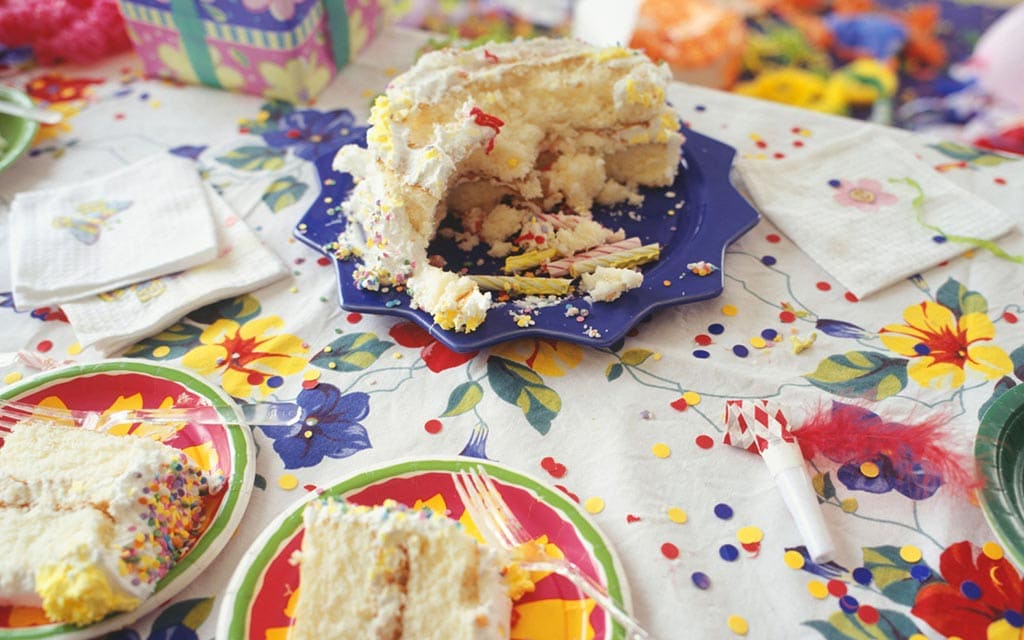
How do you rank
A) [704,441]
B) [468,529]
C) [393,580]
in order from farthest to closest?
1. [704,441]
2. [468,529]
3. [393,580]

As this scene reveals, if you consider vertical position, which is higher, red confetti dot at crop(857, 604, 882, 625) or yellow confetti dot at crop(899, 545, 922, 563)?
yellow confetti dot at crop(899, 545, 922, 563)

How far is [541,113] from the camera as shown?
1230 millimetres

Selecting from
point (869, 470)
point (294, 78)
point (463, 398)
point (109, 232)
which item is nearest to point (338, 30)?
point (294, 78)

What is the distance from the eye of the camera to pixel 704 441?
0.97 meters

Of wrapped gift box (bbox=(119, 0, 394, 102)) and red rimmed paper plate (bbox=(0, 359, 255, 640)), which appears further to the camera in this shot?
wrapped gift box (bbox=(119, 0, 394, 102))

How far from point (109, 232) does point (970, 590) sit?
50.0 inches

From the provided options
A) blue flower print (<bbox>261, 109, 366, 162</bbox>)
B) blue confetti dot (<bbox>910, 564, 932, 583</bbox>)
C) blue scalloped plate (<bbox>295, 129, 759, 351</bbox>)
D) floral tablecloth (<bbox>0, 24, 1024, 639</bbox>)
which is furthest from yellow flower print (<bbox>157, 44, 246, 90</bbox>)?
blue confetti dot (<bbox>910, 564, 932, 583</bbox>)

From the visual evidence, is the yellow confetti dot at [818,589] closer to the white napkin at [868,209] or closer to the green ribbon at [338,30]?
the white napkin at [868,209]

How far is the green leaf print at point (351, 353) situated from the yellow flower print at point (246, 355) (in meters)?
0.03

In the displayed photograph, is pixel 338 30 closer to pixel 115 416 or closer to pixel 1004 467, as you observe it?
pixel 115 416

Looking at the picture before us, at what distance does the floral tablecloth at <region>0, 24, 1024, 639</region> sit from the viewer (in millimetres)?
826

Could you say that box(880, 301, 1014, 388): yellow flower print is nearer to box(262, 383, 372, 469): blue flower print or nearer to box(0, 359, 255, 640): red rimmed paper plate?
box(262, 383, 372, 469): blue flower print

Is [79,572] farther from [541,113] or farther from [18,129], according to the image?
[18,129]

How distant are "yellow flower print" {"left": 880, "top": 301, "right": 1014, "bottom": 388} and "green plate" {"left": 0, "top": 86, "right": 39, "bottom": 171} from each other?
146 centimetres
